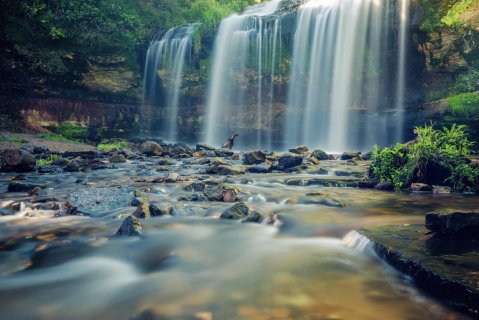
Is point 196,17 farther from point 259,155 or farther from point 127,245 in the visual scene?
point 127,245

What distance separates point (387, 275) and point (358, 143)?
20.0 metres

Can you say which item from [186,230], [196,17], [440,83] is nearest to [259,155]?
[186,230]

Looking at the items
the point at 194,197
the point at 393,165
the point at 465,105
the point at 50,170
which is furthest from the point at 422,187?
the point at 465,105

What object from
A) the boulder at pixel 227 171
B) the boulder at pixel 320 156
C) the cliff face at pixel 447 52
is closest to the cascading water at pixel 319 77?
the cliff face at pixel 447 52

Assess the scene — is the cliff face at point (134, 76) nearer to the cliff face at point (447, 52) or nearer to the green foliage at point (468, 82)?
the cliff face at point (447, 52)

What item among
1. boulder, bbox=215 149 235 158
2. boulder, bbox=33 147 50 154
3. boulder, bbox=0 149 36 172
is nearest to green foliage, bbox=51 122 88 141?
boulder, bbox=33 147 50 154

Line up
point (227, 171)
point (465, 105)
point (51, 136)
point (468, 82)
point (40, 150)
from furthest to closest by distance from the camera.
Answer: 1. point (51, 136)
2. point (468, 82)
3. point (465, 105)
4. point (40, 150)
5. point (227, 171)

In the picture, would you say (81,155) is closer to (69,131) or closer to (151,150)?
(151,150)

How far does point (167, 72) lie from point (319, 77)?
36.2ft

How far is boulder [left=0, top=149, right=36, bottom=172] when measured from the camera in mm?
9766

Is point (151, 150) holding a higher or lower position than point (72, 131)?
lower

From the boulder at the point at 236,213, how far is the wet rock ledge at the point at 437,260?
1.79 m

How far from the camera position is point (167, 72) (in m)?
24.1

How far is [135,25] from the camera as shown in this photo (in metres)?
24.9
